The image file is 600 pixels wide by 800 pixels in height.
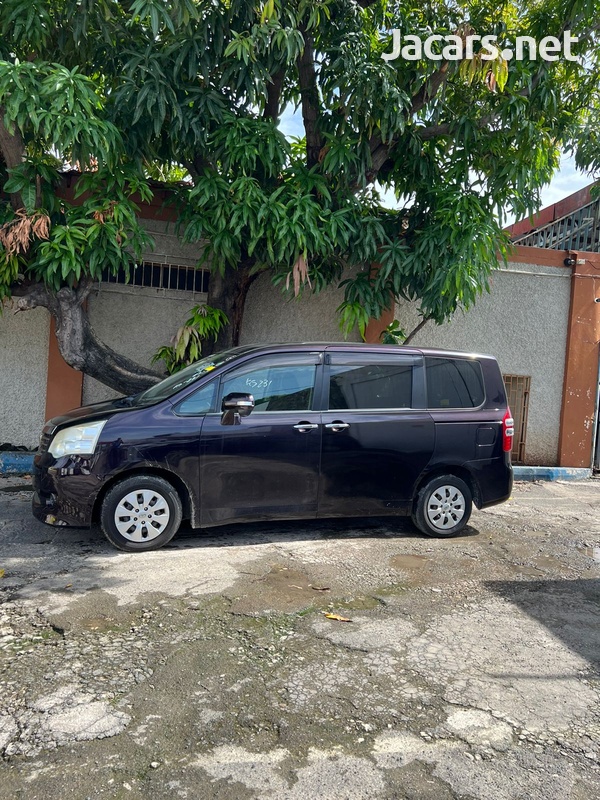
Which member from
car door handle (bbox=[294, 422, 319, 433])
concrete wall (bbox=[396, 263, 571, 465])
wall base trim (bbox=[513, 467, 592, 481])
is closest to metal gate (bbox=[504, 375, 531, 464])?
concrete wall (bbox=[396, 263, 571, 465])

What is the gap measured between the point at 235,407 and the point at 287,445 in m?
0.56

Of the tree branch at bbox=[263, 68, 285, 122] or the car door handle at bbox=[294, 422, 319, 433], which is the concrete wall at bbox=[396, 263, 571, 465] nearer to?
the tree branch at bbox=[263, 68, 285, 122]

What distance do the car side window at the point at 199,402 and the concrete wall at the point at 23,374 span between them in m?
4.35

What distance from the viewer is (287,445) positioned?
5.77 m

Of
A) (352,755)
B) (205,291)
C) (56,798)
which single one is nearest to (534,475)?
(205,291)

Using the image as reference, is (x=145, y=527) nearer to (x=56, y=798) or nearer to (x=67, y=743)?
(x=67, y=743)

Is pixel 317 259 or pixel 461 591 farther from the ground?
pixel 317 259

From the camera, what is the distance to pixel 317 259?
862 centimetres

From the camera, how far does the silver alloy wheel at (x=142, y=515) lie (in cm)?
546

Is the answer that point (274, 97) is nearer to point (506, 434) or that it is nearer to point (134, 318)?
point (134, 318)

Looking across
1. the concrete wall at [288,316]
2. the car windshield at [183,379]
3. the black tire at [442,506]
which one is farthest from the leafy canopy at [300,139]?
the black tire at [442,506]

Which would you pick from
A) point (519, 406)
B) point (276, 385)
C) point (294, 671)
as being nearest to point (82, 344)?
point (276, 385)

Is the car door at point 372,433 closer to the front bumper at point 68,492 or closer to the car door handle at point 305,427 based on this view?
the car door handle at point 305,427

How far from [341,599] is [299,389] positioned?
198 centimetres
